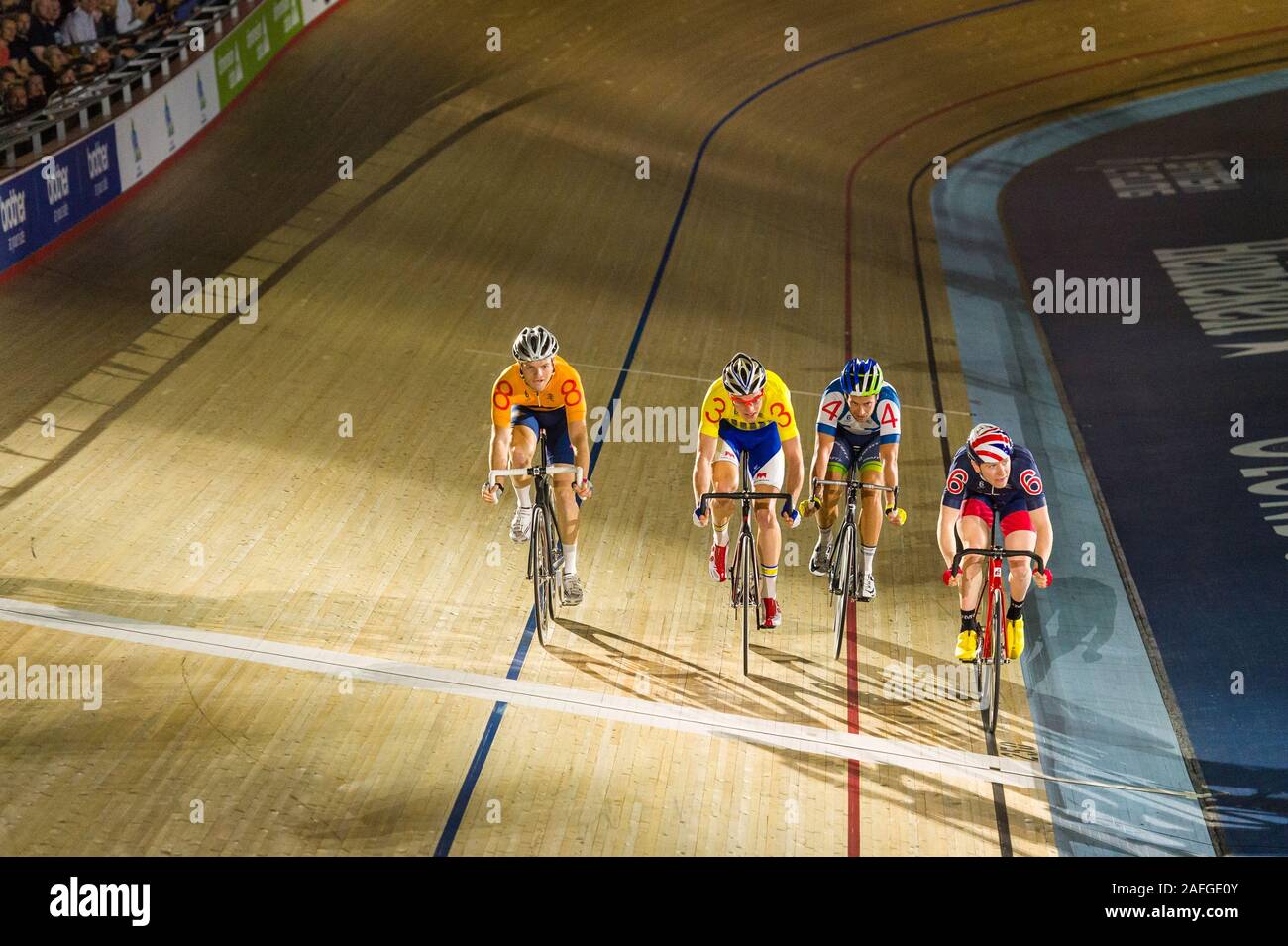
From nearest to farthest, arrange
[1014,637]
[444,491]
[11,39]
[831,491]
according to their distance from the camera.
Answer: [1014,637] < [831,491] < [444,491] < [11,39]

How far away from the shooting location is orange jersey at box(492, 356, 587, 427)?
5301 mm

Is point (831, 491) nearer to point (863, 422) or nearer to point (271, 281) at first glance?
point (863, 422)

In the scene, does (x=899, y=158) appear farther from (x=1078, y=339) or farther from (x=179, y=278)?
(x=179, y=278)

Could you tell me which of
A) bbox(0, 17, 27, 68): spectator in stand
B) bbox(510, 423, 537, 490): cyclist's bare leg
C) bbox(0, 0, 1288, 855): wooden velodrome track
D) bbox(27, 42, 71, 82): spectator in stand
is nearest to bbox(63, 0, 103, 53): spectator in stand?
bbox(27, 42, 71, 82): spectator in stand

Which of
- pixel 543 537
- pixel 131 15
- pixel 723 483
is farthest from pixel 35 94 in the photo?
pixel 723 483

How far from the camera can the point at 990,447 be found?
15.6 ft

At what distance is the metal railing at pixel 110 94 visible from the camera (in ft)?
31.3

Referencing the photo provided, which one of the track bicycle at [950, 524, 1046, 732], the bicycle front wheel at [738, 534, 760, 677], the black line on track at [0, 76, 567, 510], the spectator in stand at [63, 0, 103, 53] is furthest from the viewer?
the spectator in stand at [63, 0, 103, 53]

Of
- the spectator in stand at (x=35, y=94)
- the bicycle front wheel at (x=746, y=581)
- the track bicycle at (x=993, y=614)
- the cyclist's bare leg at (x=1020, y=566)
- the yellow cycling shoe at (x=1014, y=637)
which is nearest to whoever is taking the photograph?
the track bicycle at (x=993, y=614)

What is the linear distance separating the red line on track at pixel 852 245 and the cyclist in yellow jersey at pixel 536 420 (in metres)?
1.32

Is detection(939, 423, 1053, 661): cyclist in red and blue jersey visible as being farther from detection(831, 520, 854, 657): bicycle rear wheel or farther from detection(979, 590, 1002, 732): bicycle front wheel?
detection(831, 520, 854, 657): bicycle rear wheel

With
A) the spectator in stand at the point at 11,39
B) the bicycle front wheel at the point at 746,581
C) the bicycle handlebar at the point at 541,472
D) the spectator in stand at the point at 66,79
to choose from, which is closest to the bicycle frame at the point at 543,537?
the bicycle handlebar at the point at 541,472

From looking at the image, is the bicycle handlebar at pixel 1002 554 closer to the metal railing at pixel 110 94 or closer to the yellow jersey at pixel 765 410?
the yellow jersey at pixel 765 410

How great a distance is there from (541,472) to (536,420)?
396 mm
